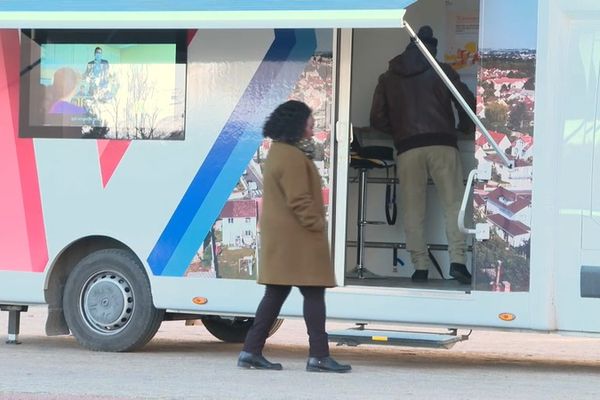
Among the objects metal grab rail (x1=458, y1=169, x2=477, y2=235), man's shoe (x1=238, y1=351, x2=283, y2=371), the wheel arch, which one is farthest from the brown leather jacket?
the wheel arch

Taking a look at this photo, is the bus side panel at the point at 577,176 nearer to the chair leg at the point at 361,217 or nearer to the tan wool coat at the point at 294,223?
the tan wool coat at the point at 294,223

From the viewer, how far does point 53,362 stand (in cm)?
885

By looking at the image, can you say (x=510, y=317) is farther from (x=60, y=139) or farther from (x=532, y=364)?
(x=60, y=139)

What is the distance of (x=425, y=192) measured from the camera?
9.74 metres

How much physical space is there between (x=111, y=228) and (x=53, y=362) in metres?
1.07

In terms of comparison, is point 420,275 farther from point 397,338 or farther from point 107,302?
point 107,302

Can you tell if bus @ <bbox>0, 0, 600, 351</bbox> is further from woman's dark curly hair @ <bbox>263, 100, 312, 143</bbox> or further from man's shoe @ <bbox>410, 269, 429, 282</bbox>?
woman's dark curly hair @ <bbox>263, 100, 312, 143</bbox>

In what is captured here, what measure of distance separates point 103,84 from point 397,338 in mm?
2925

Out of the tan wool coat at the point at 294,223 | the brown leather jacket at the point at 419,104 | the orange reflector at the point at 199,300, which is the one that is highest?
the brown leather jacket at the point at 419,104

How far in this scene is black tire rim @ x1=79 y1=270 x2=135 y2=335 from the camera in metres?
9.24

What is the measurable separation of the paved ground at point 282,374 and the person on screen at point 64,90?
1.86 meters

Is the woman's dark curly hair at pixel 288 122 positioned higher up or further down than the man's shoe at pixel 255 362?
higher up

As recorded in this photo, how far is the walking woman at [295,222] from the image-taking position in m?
7.86

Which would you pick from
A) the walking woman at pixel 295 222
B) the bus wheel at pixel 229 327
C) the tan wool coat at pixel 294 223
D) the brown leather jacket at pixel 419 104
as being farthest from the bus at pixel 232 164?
the bus wheel at pixel 229 327
